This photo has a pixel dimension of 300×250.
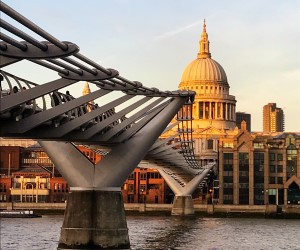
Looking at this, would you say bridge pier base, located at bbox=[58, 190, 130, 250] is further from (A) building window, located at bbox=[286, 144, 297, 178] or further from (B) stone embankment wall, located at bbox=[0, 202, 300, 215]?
(A) building window, located at bbox=[286, 144, 297, 178]

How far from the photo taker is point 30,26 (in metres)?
22.8

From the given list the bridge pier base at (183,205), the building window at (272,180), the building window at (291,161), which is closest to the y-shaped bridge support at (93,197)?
the bridge pier base at (183,205)

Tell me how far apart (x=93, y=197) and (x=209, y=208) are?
291 ft

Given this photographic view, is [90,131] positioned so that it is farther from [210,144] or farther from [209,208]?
[210,144]

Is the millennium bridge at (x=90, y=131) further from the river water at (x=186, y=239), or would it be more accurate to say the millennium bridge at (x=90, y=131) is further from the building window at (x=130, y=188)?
the building window at (x=130, y=188)

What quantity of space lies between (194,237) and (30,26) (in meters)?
52.4

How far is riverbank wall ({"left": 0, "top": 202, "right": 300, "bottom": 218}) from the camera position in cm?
12832

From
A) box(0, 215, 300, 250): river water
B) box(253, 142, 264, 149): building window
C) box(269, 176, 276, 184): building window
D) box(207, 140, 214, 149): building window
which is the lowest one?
box(0, 215, 300, 250): river water

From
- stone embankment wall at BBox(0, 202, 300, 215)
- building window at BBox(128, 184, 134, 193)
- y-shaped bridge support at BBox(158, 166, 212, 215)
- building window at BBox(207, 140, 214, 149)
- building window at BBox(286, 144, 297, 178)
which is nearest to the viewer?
y-shaped bridge support at BBox(158, 166, 212, 215)

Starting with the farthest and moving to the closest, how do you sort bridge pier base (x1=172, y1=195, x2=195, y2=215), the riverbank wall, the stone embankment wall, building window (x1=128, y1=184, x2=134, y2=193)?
building window (x1=128, y1=184, x2=134, y2=193) → the stone embankment wall → the riverbank wall → bridge pier base (x1=172, y1=195, x2=195, y2=215)

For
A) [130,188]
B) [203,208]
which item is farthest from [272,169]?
[130,188]

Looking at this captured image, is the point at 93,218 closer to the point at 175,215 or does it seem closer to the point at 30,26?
the point at 30,26

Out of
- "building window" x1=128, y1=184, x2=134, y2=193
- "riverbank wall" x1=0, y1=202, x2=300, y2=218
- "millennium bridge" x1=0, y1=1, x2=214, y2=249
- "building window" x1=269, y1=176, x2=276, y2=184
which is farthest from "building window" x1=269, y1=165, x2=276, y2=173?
"millennium bridge" x1=0, y1=1, x2=214, y2=249

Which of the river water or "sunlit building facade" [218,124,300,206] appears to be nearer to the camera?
the river water
